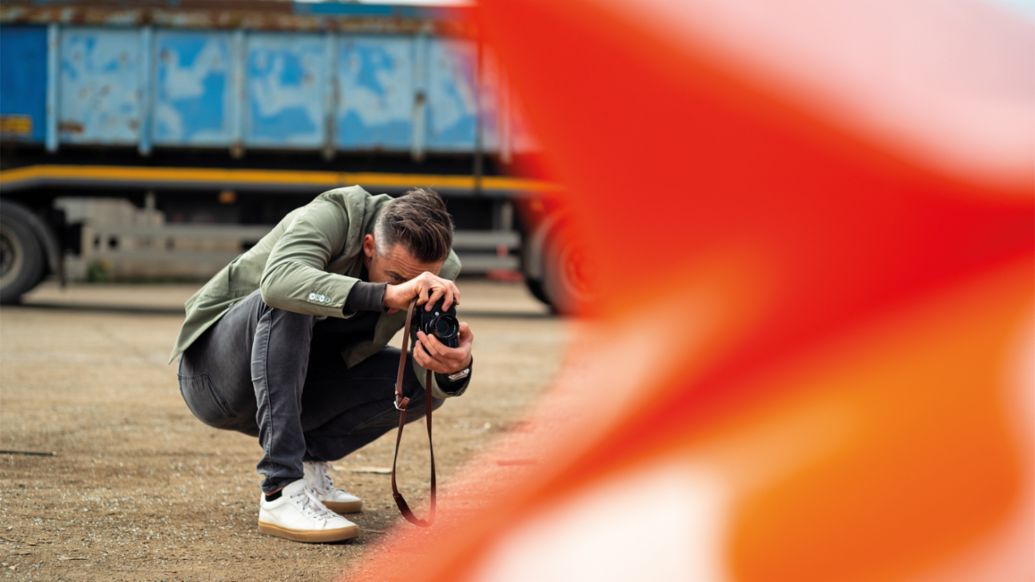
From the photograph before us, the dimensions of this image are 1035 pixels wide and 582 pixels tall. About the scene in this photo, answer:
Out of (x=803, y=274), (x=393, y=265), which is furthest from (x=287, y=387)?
(x=803, y=274)

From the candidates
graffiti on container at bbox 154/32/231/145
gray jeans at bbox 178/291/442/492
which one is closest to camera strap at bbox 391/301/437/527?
gray jeans at bbox 178/291/442/492

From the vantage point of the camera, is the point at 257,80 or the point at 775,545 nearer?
the point at 775,545

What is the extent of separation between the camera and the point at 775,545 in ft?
8.62

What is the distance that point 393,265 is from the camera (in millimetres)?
3230

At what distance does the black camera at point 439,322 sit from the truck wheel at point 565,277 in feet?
28.7

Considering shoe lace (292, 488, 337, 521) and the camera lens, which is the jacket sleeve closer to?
the camera lens

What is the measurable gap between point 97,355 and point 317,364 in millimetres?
4623

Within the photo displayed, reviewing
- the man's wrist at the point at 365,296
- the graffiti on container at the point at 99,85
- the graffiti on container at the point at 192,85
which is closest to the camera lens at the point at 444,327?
the man's wrist at the point at 365,296

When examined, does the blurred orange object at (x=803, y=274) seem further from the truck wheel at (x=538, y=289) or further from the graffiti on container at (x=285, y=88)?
the truck wheel at (x=538, y=289)

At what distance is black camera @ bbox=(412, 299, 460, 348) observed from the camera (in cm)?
313

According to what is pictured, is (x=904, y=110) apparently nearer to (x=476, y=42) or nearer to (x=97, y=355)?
(x=97, y=355)

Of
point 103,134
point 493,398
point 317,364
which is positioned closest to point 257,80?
point 103,134

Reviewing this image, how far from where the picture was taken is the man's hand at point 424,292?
10.1 ft

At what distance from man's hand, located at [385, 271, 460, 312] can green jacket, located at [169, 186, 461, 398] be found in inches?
→ 4.1
